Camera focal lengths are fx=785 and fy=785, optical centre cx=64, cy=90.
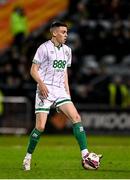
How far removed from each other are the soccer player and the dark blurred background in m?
11.4

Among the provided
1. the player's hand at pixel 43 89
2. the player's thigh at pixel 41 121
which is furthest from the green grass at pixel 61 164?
the player's hand at pixel 43 89

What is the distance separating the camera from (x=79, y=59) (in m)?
27.7

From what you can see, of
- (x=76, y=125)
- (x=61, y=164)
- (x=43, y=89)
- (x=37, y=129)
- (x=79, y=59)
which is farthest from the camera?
(x=79, y=59)

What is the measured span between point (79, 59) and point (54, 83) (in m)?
15.4

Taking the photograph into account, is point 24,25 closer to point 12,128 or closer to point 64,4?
point 64,4

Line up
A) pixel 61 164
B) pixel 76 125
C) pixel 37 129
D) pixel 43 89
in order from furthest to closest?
pixel 61 164 → pixel 76 125 → pixel 37 129 → pixel 43 89

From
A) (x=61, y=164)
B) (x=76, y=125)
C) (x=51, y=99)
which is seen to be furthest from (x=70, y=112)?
(x=61, y=164)

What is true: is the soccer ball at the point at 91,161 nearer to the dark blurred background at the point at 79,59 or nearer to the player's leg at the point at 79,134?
the player's leg at the point at 79,134

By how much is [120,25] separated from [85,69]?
2.02m

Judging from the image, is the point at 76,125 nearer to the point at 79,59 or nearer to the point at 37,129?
the point at 37,129

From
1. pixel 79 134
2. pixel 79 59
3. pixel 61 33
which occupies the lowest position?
pixel 79 59

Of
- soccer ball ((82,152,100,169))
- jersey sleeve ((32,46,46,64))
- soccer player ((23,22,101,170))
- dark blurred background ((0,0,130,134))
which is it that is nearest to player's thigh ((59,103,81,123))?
soccer player ((23,22,101,170))

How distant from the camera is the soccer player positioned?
1215 centimetres

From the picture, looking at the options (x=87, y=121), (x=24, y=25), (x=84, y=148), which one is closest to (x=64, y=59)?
(x=84, y=148)
